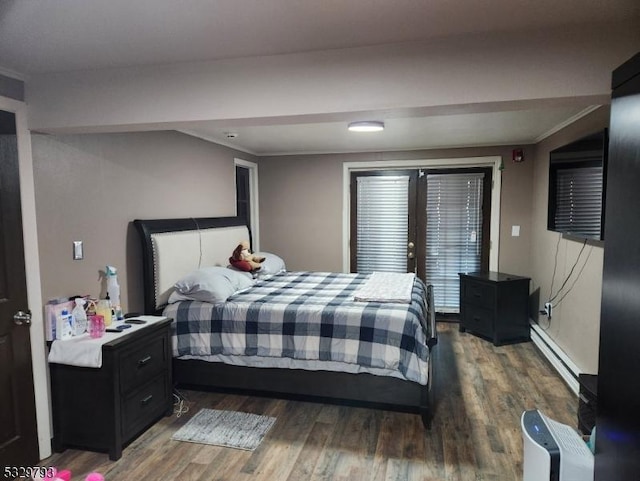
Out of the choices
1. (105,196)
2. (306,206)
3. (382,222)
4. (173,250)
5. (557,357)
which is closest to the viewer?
(105,196)

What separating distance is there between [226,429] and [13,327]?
4.61 ft

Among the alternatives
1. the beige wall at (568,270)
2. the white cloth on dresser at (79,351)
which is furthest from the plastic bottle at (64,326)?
the beige wall at (568,270)

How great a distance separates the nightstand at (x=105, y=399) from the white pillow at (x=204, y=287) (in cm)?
61

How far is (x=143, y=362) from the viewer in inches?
102

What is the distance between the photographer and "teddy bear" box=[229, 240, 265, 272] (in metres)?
4.01

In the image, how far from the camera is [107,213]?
2896mm

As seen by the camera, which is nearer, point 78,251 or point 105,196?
point 78,251

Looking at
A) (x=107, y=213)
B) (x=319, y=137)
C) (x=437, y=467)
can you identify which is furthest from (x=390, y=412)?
(x=319, y=137)

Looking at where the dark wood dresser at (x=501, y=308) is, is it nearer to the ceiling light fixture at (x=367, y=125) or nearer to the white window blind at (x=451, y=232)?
the white window blind at (x=451, y=232)

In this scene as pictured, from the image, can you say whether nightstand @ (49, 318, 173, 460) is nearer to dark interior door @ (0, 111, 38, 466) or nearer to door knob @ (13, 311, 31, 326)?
dark interior door @ (0, 111, 38, 466)

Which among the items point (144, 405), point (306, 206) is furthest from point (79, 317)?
point (306, 206)

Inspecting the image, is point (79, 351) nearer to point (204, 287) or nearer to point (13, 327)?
point (13, 327)

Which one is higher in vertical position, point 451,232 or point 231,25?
point 231,25

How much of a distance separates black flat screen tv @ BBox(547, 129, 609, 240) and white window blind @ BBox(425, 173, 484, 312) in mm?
1253
